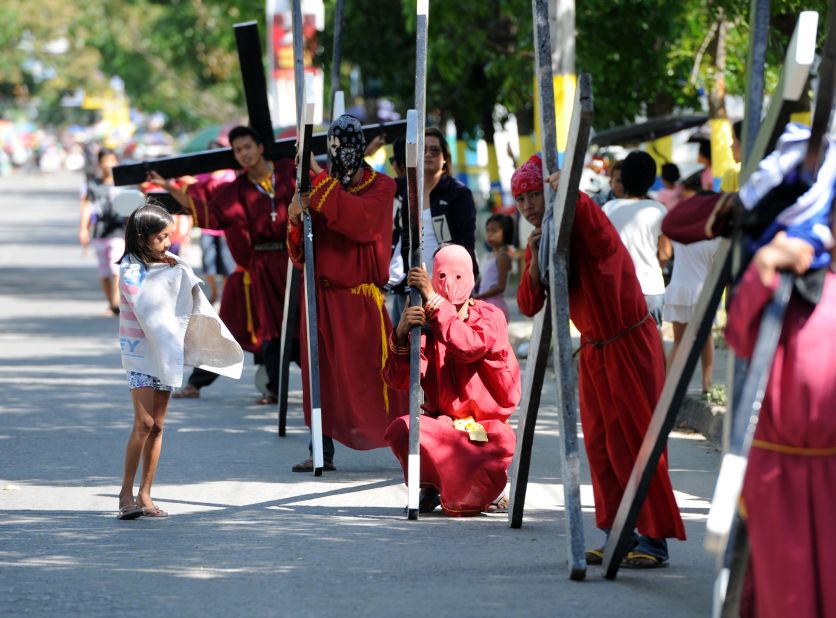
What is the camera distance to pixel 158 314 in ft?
25.6

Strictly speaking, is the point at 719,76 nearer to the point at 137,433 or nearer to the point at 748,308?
the point at 137,433

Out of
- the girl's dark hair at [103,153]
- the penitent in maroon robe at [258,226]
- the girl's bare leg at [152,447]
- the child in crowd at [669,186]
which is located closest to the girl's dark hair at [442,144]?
the penitent in maroon robe at [258,226]

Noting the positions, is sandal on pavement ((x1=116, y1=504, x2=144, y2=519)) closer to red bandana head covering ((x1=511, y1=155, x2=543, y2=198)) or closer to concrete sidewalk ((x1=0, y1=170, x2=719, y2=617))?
concrete sidewalk ((x1=0, y1=170, x2=719, y2=617))

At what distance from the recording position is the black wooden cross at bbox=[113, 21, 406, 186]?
9.98 meters

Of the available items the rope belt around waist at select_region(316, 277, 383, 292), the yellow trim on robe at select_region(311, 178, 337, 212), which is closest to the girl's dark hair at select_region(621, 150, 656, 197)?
the yellow trim on robe at select_region(311, 178, 337, 212)

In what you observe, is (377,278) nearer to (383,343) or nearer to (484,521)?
(383,343)

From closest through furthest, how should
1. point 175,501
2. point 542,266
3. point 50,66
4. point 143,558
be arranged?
point 542,266 < point 143,558 < point 175,501 < point 50,66

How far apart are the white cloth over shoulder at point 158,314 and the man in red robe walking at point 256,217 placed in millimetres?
2263

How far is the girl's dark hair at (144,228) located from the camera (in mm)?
7793

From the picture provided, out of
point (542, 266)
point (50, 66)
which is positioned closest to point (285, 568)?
point (542, 266)

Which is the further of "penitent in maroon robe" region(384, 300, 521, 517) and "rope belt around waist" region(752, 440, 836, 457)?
"penitent in maroon robe" region(384, 300, 521, 517)

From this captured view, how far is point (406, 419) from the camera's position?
7895 mm

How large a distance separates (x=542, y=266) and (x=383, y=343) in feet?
9.44

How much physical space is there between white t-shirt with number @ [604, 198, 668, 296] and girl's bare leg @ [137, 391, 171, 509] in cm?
319
